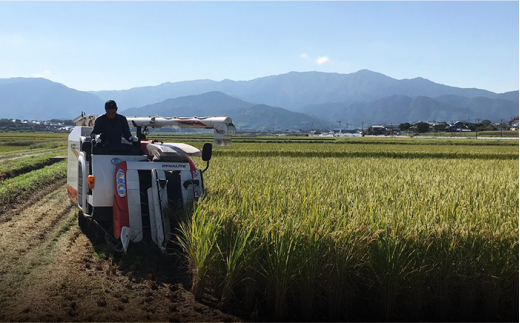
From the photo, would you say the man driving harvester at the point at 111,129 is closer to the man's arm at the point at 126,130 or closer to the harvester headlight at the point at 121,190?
the man's arm at the point at 126,130

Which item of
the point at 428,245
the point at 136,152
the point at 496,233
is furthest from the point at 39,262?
the point at 496,233

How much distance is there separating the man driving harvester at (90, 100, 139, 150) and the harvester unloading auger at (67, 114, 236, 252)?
0.18 m

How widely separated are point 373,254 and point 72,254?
17.4 ft

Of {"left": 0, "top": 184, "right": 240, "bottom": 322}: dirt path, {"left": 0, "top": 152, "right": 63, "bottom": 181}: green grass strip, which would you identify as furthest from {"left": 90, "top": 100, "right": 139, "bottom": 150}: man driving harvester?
{"left": 0, "top": 152, "right": 63, "bottom": 181}: green grass strip

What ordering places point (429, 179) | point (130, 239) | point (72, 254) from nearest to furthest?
point (130, 239), point (72, 254), point (429, 179)

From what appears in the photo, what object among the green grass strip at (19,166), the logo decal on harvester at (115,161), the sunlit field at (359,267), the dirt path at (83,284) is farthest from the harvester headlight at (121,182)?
the green grass strip at (19,166)

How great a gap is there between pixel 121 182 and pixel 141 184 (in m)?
0.41

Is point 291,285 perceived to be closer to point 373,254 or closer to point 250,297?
point 250,297

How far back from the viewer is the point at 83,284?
6.99 m

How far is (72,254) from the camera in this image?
858 cm

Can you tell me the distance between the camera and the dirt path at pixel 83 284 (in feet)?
19.5

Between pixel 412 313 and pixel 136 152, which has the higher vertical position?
pixel 136 152

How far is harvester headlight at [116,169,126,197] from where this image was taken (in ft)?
26.5

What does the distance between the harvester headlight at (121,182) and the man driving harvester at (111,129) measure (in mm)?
725
